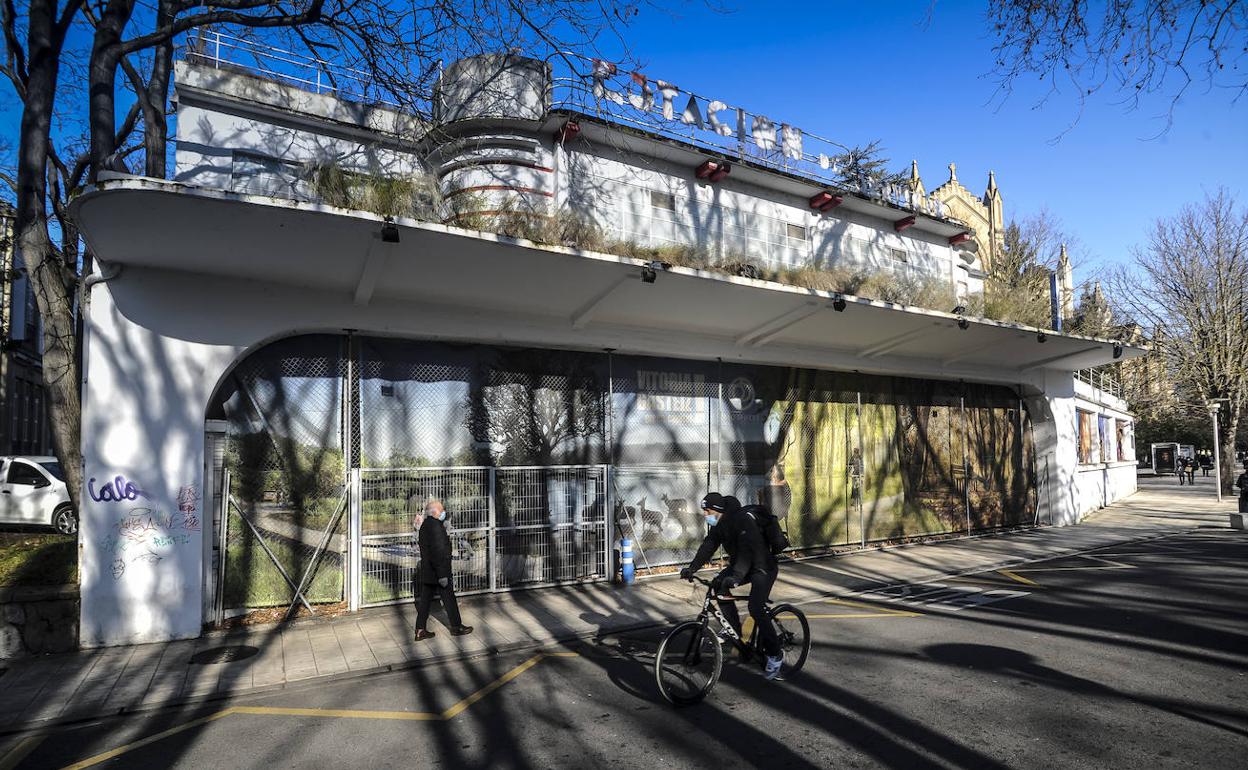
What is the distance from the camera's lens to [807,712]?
5.42 m

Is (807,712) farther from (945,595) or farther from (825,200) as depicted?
(825,200)

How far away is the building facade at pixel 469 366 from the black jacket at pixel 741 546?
4.34m

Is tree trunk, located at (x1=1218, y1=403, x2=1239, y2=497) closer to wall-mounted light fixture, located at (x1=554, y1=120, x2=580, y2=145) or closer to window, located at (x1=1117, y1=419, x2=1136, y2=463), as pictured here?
window, located at (x1=1117, y1=419, x2=1136, y2=463)

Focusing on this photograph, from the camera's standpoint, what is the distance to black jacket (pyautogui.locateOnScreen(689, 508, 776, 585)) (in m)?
6.10

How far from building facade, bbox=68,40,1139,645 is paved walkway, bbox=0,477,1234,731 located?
55 centimetres

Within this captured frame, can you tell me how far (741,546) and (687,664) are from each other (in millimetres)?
1077

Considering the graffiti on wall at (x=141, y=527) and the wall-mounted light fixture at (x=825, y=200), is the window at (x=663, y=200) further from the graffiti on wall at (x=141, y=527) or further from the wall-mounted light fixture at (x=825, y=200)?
the graffiti on wall at (x=141, y=527)

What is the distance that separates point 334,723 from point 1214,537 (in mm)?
19328

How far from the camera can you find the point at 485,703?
5.88 m

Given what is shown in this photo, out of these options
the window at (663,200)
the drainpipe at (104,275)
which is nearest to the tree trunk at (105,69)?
the drainpipe at (104,275)

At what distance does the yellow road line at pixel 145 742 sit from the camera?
491 cm

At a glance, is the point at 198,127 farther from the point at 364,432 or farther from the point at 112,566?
the point at 112,566

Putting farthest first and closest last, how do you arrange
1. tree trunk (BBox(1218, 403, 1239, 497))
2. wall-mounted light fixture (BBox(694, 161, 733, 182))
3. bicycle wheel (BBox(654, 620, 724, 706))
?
tree trunk (BBox(1218, 403, 1239, 497)), wall-mounted light fixture (BBox(694, 161, 733, 182)), bicycle wheel (BBox(654, 620, 724, 706))

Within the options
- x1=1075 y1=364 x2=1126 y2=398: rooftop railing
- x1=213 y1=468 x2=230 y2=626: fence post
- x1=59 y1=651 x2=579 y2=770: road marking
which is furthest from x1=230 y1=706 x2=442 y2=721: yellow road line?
x1=1075 y1=364 x2=1126 y2=398: rooftop railing
